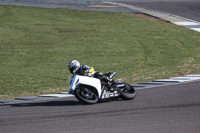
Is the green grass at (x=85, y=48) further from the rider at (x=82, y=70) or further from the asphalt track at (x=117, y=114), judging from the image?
the rider at (x=82, y=70)

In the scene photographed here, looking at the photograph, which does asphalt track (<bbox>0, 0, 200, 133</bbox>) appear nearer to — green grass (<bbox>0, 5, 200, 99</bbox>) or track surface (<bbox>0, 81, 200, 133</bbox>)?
track surface (<bbox>0, 81, 200, 133</bbox>)

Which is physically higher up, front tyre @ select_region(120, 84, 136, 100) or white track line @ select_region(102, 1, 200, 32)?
white track line @ select_region(102, 1, 200, 32)

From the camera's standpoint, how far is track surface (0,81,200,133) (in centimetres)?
779

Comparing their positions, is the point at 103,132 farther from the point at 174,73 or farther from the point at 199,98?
the point at 174,73

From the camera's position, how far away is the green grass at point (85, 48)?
16.1 m

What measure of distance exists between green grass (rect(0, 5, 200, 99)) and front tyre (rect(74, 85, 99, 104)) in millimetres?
4116

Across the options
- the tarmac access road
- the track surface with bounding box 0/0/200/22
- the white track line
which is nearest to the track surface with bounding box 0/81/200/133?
the white track line

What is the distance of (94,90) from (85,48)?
37.4 ft

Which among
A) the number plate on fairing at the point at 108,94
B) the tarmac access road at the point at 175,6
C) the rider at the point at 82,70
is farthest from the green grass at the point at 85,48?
the tarmac access road at the point at 175,6

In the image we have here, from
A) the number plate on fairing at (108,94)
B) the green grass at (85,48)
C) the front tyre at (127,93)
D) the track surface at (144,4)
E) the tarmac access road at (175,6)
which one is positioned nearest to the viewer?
the number plate on fairing at (108,94)

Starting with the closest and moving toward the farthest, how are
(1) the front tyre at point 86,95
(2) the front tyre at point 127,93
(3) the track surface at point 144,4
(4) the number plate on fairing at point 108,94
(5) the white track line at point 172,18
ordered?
(1) the front tyre at point 86,95
(4) the number plate on fairing at point 108,94
(2) the front tyre at point 127,93
(5) the white track line at point 172,18
(3) the track surface at point 144,4

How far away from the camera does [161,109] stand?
9297mm

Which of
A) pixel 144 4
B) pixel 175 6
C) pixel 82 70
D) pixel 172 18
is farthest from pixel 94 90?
pixel 144 4

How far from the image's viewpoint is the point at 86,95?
407 inches
